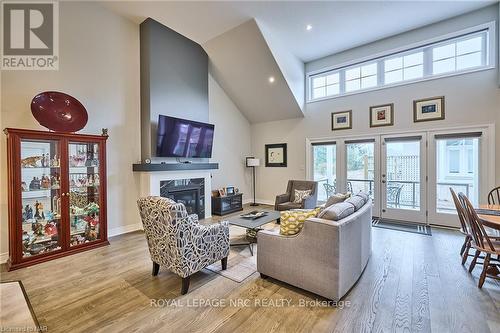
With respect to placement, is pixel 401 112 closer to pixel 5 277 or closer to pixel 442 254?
pixel 442 254

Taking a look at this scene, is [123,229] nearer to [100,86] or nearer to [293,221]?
[100,86]

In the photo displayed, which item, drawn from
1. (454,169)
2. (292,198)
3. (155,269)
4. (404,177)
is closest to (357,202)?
(155,269)

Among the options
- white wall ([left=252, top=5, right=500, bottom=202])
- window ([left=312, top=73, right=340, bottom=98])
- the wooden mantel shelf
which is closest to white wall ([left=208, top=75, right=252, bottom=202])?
white wall ([left=252, top=5, right=500, bottom=202])

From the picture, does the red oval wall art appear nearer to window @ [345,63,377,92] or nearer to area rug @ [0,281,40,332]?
area rug @ [0,281,40,332]

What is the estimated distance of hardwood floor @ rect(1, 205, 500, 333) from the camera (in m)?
1.92

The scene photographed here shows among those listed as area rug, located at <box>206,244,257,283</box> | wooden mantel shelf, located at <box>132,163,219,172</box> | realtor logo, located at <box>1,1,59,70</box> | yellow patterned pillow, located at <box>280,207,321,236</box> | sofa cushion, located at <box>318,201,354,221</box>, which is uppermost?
realtor logo, located at <box>1,1,59,70</box>

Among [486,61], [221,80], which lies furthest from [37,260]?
[486,61]

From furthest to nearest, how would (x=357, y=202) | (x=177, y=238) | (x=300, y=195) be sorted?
(x=300, y=195), (x=357, y=202), (x=177, y=238)

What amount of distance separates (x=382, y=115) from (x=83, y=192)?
6159 millimetres

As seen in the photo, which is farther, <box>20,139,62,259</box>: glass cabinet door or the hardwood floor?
<box>20,139,62,259</box>: glass cabinet door

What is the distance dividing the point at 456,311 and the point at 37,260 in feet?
15.9

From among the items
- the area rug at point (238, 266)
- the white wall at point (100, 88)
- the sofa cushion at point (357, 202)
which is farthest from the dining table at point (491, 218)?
the white wall at point (100, 88)

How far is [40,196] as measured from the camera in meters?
3.27

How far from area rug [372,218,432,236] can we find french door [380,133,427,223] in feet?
0.61
